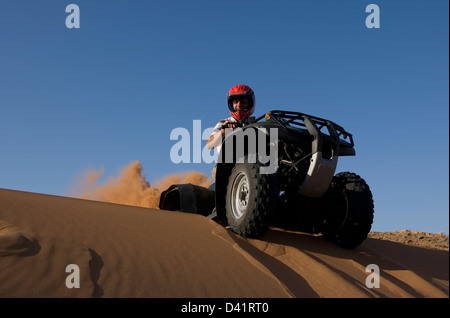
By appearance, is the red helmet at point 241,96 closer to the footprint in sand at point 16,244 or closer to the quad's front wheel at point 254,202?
the quad's front wheel at point 254,202

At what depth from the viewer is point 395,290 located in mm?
3469

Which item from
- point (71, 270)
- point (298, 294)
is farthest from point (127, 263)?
point (298, 294)

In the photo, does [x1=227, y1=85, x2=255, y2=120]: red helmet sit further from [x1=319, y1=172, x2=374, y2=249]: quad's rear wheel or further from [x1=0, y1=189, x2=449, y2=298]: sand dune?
[x1=0, y1=189, x2=449, y2=298]: sand dune

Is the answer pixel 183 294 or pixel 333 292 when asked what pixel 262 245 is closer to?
pixel 333 292

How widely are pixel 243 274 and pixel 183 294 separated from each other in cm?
63

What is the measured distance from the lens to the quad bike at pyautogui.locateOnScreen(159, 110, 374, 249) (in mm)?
4023

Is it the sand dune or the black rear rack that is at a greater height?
the black rear rack

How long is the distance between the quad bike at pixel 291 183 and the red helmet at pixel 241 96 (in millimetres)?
1216

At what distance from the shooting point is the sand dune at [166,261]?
2.68 m
